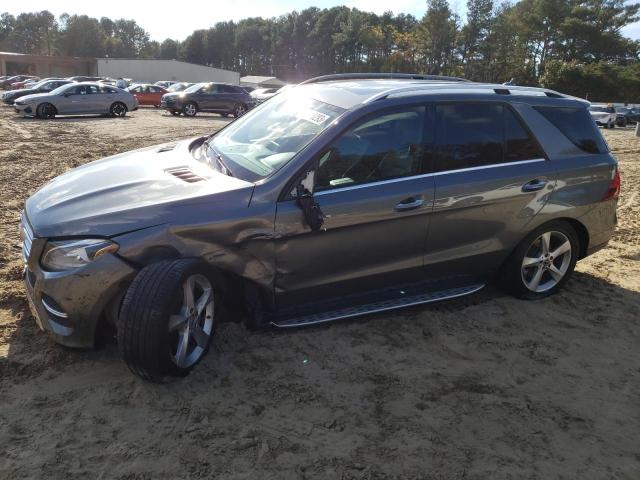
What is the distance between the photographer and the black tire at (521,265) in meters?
4.28

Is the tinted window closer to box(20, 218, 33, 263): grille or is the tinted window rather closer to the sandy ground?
the sandy ground

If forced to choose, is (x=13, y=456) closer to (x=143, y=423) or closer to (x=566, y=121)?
(x=143, y=423)

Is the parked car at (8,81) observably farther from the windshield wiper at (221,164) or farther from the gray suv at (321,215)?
the gray suv at (321,215)

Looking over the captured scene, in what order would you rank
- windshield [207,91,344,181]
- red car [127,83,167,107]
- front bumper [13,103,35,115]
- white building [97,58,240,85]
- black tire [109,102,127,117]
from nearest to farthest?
1. windshield [207,91,344,181]
2. front bumper [13,103,35,115]
3. black tire [109,102,127,117]
4. red car [127,83,167,107]
5. white building [97,58,240,85]

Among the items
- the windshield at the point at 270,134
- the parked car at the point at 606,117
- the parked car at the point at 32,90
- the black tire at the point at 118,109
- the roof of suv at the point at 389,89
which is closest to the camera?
the windshield at the point at 270,134

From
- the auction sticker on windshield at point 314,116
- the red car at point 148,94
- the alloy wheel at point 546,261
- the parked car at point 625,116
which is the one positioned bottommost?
the alloy wheel at point 546,261

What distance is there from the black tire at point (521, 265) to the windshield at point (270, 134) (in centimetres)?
189

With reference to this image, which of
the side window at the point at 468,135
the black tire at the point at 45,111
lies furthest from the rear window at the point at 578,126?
the black tire at the point at 45,111

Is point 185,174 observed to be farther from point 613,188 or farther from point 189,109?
point 189,109

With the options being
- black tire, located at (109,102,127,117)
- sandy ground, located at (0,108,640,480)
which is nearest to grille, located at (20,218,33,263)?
sandy ground, located at (0,108,640,480)

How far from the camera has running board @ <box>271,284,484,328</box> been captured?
3.39 metres

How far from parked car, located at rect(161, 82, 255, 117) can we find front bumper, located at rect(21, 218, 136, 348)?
22.5m

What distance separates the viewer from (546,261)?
175 inches

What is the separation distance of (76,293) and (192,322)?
67 cm
